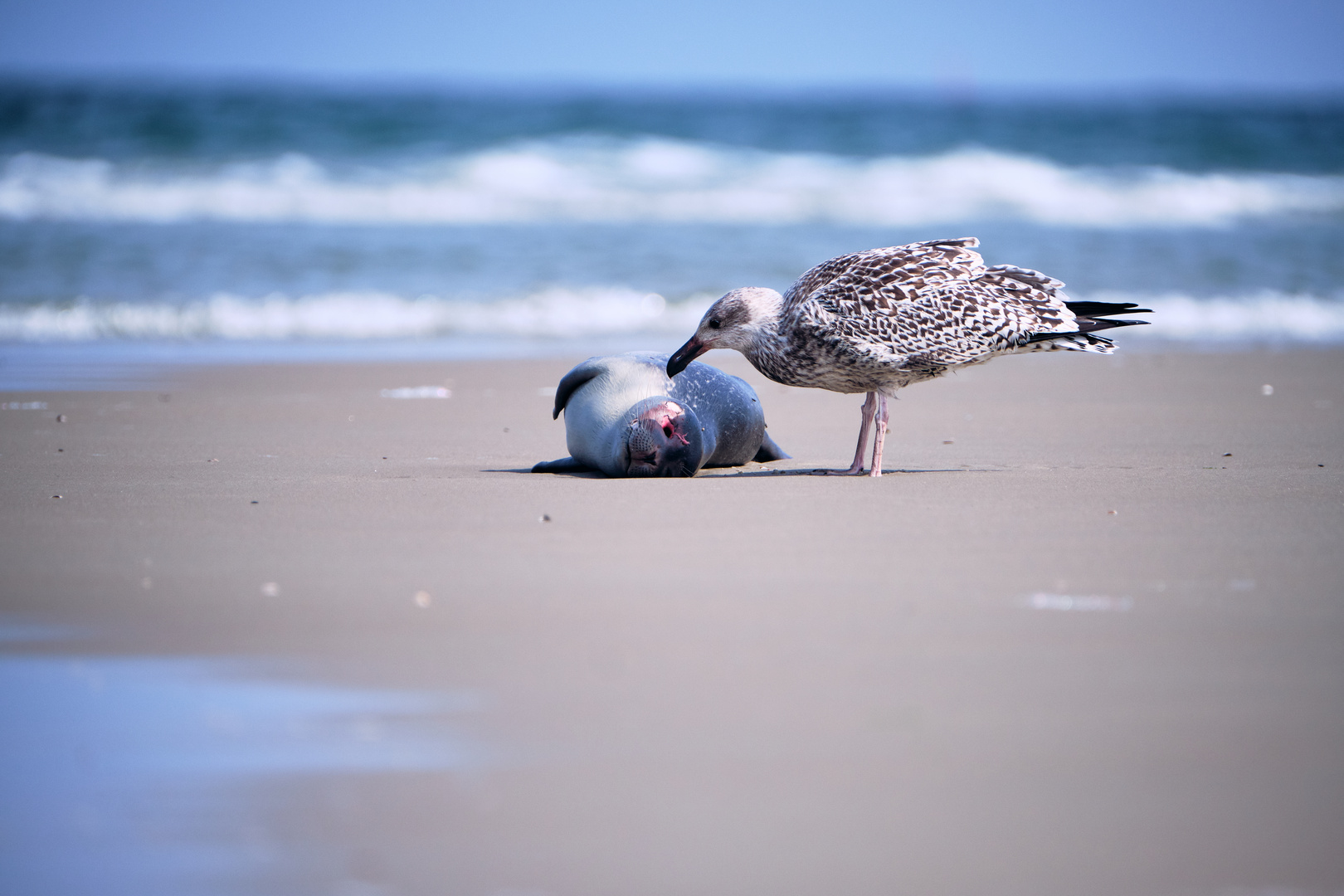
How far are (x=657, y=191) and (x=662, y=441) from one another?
15390mm

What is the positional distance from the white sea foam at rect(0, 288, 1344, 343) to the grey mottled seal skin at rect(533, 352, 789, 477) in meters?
5.61

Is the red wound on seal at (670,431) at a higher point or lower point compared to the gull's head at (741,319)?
lower

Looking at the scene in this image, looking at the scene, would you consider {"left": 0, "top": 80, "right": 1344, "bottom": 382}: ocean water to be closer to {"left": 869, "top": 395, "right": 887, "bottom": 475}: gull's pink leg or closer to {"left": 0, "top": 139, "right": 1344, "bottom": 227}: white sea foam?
{"left": 0, "top": 139, "right": 1344, "bottom": 227}: white sea foam

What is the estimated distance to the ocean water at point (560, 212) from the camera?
11.5 meters

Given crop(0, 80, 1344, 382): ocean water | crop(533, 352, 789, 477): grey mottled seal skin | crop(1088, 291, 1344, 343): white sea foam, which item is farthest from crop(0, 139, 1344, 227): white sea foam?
crop(533, 352, 789, 477): grey mottled seal skin

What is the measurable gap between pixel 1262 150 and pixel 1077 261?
42.8 feet

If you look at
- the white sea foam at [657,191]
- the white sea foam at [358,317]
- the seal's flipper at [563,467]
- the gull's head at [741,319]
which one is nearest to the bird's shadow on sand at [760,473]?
the seal's flipper at [563,467]

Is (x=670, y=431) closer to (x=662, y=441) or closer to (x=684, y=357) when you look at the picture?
(x=662, y=441)

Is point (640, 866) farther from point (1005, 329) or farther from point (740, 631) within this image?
point (1005, 329)

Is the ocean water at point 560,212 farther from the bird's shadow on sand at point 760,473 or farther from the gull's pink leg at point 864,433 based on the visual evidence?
the gull's pink leg at point 864,433

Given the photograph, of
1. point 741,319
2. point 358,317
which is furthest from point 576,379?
point 358,317

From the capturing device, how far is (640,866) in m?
1.99

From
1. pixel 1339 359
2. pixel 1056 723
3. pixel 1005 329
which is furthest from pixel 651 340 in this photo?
pixel 1056 723

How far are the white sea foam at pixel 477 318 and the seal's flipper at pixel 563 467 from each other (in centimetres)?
597
